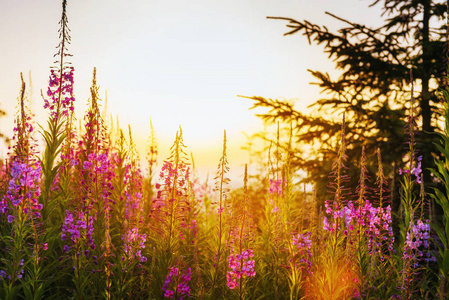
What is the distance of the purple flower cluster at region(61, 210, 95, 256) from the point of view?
14.7ft

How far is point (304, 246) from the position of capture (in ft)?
17.5

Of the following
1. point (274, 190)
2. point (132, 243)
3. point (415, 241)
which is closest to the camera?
point (132, 243)

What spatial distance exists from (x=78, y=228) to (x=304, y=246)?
9.82ft

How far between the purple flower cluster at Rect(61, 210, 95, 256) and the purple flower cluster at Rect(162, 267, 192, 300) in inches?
40.8

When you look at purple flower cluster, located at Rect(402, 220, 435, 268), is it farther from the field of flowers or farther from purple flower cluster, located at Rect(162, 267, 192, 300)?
purple flower cluster, located at Rect(162, 267, 192, 300)

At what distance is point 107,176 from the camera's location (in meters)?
5.19

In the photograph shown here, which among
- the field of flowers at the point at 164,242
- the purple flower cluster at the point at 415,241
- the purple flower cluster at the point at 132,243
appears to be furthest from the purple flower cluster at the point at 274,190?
the purple flower cluster at the point at 132,243

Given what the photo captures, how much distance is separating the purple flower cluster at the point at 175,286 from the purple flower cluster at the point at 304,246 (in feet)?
4.96

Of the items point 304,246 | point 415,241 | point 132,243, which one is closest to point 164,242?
point 132,243

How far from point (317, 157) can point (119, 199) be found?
5.89m

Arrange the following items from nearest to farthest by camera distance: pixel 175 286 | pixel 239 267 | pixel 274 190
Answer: pixel 239 267 < pixel 175 286 < pixel 274 190

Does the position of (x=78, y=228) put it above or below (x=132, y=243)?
above

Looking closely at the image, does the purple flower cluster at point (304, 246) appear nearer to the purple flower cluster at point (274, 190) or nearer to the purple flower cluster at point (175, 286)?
the purple flower cluster at point (274, 190)

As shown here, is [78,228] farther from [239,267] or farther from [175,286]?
[239,267]
